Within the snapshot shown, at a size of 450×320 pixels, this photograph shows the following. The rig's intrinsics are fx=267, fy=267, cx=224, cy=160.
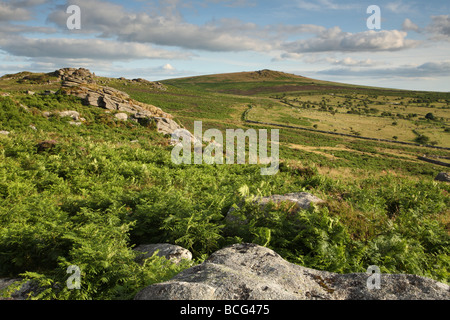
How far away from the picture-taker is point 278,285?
12.1 feet

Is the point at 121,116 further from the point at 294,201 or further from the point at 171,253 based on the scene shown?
the point at 171,253

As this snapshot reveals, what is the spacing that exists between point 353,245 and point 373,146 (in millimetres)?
58969

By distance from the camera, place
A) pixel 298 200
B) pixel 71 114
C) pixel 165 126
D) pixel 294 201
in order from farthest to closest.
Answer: pixel 165 126 < pixel 71 114 < pixel 298 200 < pixel 294 201

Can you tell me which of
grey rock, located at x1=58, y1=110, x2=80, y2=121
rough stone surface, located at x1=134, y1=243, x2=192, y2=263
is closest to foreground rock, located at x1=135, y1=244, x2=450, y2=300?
rough stone surface, located at x1=134, y1=243, x2=192, y2=263

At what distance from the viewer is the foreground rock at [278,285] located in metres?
3.28

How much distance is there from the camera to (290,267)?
430cm

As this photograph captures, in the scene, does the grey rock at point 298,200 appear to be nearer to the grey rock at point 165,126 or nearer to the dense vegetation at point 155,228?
the dense vegetation at point 155,228

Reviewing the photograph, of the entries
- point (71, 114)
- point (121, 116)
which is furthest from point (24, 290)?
point (121, 116)

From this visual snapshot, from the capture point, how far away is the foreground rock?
328 centimetres

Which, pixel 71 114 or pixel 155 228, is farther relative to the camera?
pixel 71 114

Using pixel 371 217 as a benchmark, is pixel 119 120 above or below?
above
